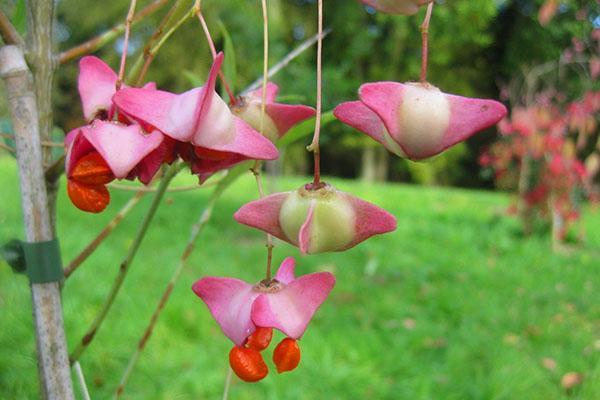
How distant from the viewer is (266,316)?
26cm

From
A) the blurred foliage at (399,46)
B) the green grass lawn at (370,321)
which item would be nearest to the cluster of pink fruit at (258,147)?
the green grass lawn at (370,321)

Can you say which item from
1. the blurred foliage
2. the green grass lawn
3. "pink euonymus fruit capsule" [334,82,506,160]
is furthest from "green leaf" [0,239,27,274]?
the blurred foliage

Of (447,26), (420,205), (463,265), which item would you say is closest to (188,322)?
(463,265)

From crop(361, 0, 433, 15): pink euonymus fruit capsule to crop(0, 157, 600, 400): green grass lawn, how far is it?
1141 mm

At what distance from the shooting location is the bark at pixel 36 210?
31 cm

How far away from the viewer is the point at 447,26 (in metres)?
7.44

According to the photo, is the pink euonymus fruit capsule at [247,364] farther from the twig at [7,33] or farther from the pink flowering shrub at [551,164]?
the pink flowering shrub at [551,164]

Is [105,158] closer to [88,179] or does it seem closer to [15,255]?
[88,179]

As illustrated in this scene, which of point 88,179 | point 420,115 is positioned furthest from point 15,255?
point 420,115

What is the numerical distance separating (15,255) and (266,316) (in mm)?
168

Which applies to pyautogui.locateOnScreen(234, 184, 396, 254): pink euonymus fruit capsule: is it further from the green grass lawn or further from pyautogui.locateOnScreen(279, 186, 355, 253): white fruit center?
the green grass lawn

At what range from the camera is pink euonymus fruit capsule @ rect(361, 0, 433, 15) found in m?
0.23

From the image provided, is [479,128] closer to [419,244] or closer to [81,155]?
[81,155]

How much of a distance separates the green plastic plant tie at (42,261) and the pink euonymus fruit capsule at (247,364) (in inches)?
4.8
